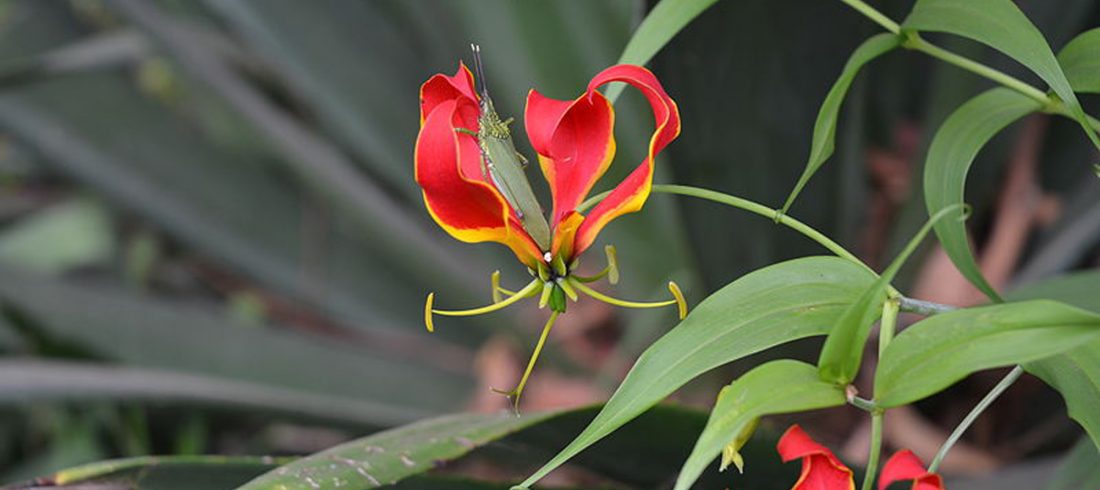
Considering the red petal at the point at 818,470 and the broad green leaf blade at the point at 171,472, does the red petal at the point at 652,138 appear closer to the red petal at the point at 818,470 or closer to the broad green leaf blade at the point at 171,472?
the red petal at the point at 818,470

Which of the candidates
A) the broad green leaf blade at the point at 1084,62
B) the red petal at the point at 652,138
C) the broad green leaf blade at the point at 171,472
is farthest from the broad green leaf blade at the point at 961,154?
the broad green leaf blade at the point at 171,472

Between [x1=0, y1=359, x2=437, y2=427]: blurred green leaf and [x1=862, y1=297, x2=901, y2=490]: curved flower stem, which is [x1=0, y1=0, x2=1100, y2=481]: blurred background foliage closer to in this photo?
[x1=0, y1=359, x2=437, y2=427]: blurred green leaf

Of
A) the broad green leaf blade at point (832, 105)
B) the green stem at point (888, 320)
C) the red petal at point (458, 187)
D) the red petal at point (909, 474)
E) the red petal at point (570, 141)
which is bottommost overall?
the red petal at point (909, 474)

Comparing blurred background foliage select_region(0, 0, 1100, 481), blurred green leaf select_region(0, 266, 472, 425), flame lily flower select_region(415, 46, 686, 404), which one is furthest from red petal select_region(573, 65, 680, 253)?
blurred green leaf select_region(0, 266, 472, 425)

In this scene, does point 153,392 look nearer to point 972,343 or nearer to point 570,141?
point 570,141

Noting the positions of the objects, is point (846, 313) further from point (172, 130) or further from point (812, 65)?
point (172, 130)

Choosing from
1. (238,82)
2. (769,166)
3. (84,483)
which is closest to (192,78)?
(238,82)

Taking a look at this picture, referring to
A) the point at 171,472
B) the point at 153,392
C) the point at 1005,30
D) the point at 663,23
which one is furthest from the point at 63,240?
the point at 1005,30
